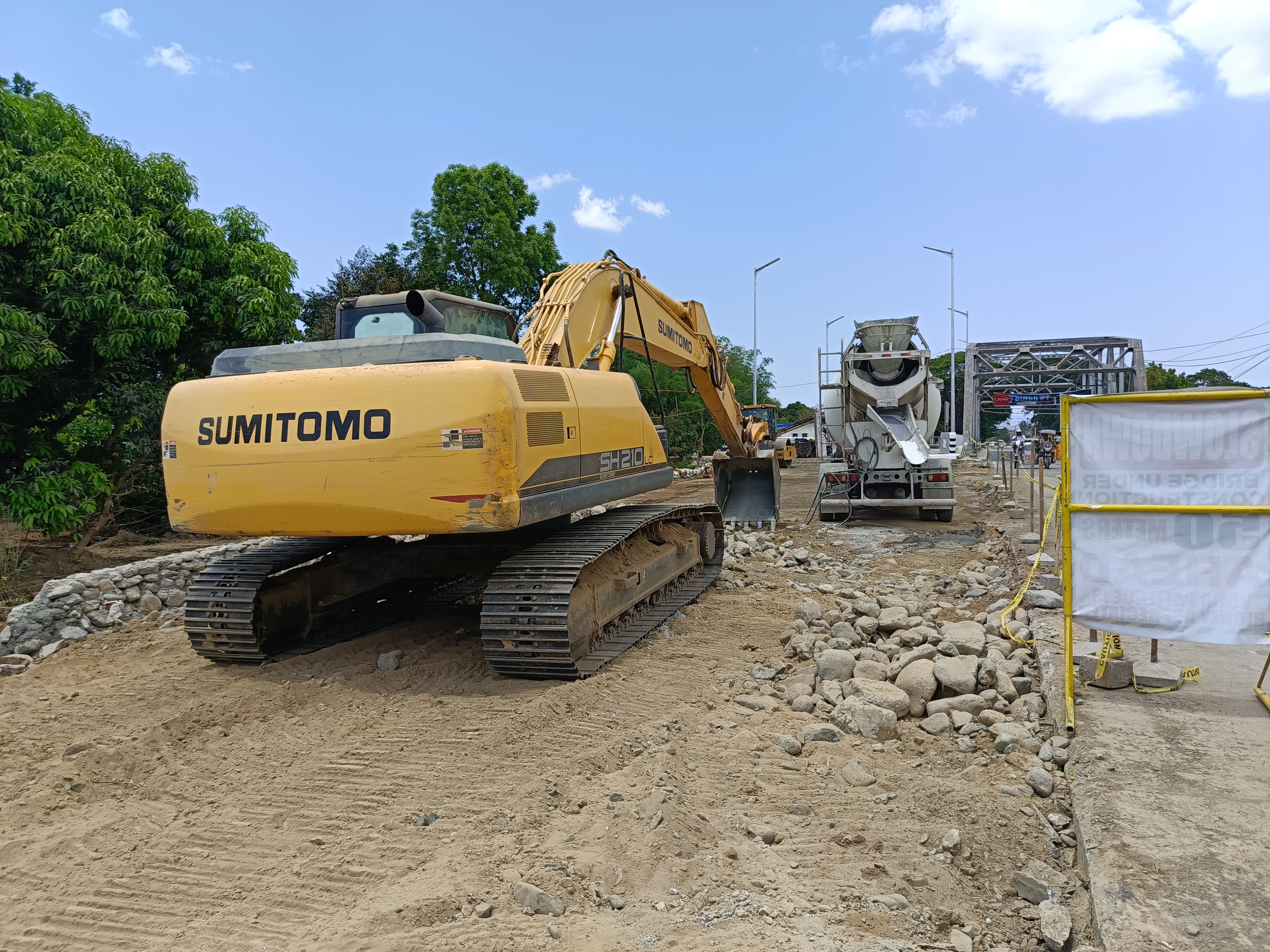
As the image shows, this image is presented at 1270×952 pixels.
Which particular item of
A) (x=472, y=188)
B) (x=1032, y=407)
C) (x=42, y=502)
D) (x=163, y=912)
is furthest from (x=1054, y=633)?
(x=1032, y=407)

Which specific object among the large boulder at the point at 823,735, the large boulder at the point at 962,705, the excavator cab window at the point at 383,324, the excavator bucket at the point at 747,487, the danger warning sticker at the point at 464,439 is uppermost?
the excavator cab window at the point at 383,324

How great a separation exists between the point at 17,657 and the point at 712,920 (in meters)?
6.37

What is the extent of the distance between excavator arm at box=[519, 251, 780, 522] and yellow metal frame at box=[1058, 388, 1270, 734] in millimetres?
3515

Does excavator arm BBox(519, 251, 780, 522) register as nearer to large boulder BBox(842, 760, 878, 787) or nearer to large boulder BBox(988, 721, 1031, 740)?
large boulder BBox(842, 760, 878, 787)

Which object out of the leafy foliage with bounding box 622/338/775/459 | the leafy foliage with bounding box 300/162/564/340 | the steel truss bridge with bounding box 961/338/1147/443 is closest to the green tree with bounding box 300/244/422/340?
the leafy foliage with bounding box 300/162/564/340

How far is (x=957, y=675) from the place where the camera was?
471cm

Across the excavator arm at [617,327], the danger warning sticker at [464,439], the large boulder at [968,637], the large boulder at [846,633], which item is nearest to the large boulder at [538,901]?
the danger warning sticker at [464,439]

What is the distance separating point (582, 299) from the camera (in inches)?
273

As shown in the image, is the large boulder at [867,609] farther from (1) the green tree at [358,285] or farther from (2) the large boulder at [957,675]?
(1) the green tree at [358,285]

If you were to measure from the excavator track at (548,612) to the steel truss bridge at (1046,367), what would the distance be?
41069 millimetres

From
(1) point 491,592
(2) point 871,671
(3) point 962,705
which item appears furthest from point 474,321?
(3) point 962,705

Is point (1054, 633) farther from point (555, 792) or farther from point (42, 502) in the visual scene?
point (42, 502)

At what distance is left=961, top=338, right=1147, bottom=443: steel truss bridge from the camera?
4484cm

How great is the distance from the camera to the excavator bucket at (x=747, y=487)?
12898 mm
